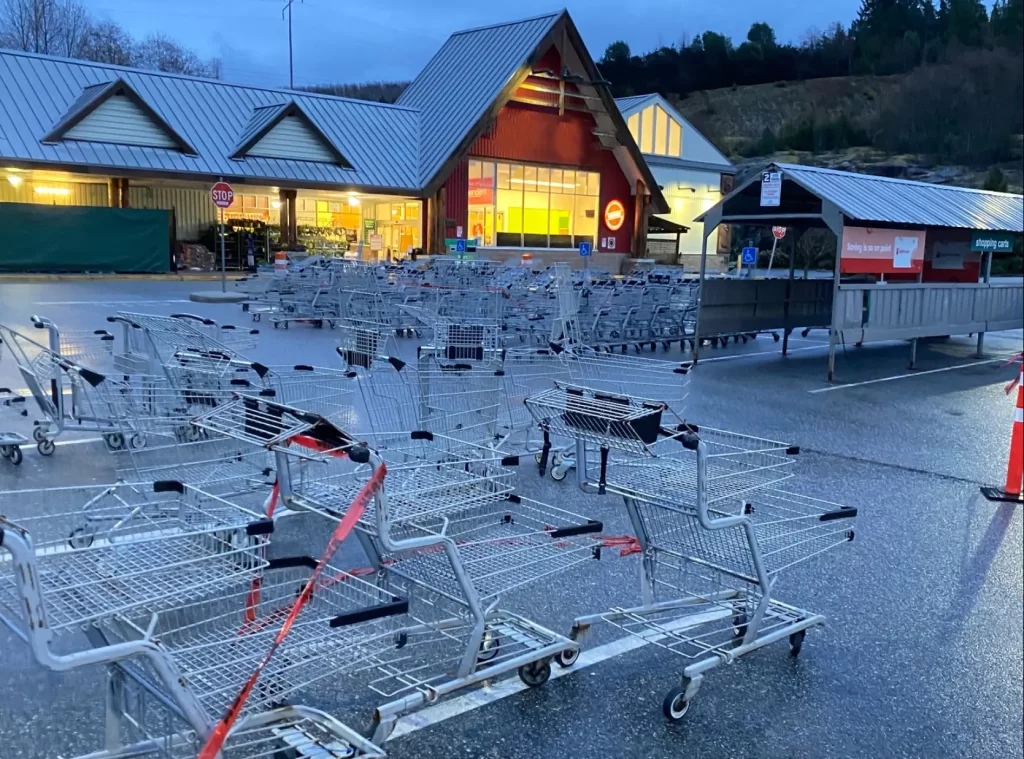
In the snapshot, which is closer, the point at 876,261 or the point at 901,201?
the point at 876,261

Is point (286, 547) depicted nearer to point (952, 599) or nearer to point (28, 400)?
point (952, 599)

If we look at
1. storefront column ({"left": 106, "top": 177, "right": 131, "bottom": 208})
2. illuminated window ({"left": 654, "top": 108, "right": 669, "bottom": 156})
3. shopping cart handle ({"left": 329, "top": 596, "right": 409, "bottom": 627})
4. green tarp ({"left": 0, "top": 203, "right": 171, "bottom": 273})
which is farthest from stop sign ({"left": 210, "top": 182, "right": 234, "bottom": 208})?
illuminated window ({"left": 654, "top": 108, "right": 669, "bottom": 156})

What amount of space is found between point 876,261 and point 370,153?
75.4 ft

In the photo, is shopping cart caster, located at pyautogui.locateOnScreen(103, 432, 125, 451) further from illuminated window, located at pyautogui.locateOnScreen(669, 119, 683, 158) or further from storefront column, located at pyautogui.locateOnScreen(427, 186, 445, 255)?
illuminated window, located at pyautogui.locateOnScreen(669, 119, 683, 158)

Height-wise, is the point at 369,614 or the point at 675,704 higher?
the point at 369,614

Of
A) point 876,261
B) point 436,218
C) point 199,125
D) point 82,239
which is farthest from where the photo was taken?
point 436,218

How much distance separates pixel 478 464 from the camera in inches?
167

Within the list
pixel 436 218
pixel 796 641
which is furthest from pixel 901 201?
pixel 436 218

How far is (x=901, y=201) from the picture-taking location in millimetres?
14750

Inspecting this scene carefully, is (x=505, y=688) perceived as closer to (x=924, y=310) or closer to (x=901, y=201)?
(x=924, y=310)

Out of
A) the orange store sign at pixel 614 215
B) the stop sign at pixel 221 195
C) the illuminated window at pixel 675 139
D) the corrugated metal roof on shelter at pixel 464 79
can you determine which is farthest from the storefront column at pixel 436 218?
the illuminated window at pixel 675 139

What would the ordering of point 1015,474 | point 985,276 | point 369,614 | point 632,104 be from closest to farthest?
point 369,614 < point 1015,474 < point 985,276 < point 632,104

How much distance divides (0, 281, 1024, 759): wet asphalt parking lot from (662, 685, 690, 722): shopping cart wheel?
0.04 m

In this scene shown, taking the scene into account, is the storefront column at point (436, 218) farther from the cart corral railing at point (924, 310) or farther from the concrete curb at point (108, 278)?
the cart corral railing at point (924, 310)
